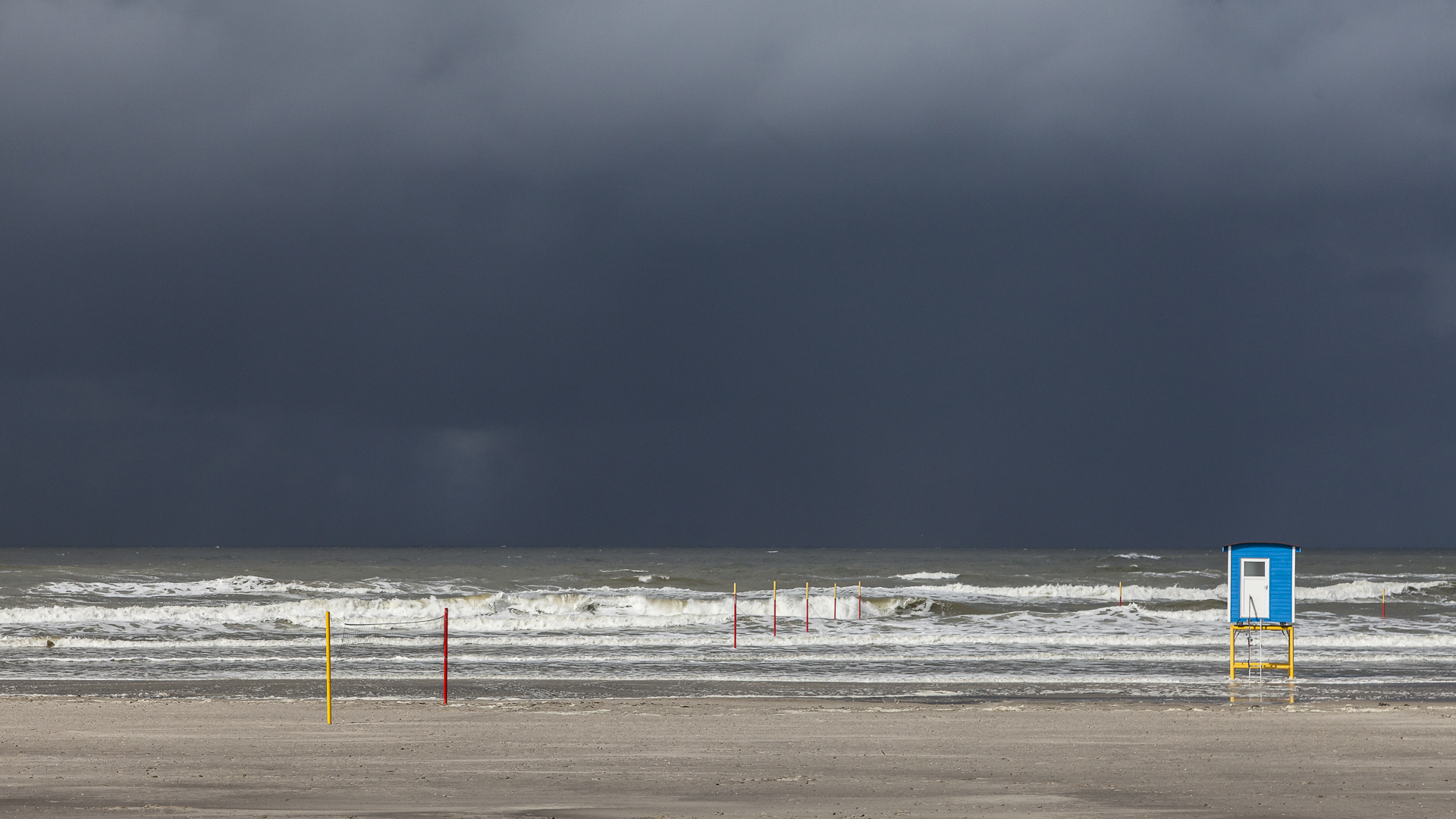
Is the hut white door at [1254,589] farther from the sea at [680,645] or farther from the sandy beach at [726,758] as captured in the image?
the sandy beach at [726,758]

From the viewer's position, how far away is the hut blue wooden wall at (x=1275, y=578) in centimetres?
2147

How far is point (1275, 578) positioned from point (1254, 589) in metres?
0.41

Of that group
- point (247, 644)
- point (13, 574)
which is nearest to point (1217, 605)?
point (247, 644)

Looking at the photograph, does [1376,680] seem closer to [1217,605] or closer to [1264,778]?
[1264,778]

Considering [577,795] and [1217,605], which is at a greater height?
[577,795]

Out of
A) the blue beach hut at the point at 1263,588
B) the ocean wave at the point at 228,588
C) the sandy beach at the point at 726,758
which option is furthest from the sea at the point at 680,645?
the sandy beach at the point at 726,758

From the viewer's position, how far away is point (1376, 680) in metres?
21.6

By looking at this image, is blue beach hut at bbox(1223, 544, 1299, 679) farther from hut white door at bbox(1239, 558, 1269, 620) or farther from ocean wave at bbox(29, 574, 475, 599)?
ocean wave at bbox(29, 574, 475, 599)

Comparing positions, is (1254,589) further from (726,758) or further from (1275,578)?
(726,758)

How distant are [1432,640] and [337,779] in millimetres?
27138

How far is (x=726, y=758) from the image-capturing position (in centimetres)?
1327

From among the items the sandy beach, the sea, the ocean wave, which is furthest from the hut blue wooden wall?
the ocean wave

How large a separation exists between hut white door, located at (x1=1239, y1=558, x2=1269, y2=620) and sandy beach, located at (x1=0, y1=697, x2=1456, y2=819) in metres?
3.64

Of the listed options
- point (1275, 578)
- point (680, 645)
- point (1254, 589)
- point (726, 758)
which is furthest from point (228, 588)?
point (726, 758)
